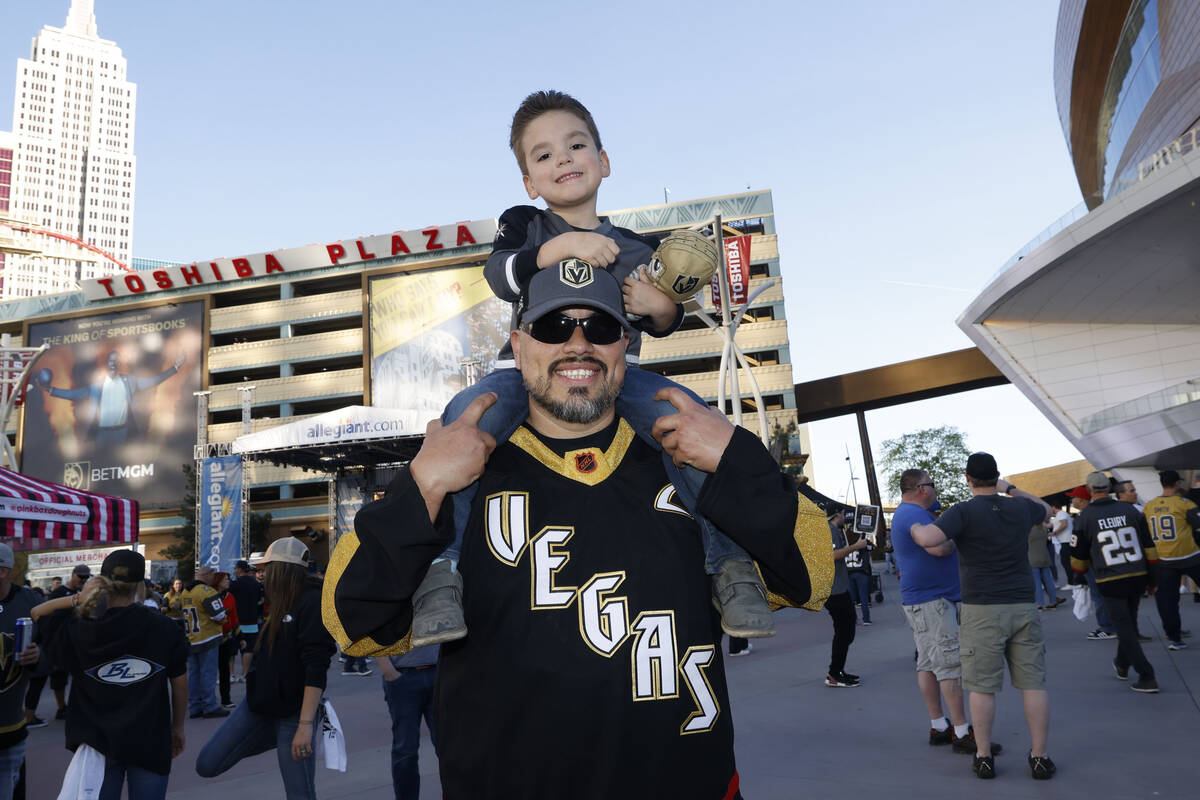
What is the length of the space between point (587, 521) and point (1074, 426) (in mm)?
38369

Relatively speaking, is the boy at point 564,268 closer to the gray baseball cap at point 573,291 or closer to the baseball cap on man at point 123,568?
the gray baseball cap at point 573,291

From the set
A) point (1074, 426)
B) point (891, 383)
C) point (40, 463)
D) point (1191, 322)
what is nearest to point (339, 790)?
point (1074, 426)

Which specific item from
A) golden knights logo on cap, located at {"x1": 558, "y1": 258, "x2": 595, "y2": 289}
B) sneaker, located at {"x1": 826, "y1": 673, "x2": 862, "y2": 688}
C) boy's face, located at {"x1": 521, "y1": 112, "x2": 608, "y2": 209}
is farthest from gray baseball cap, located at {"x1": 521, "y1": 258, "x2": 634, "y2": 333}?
sneaker, located at {"x1": 826, "y1": 673, "x2": 862, "y2": 688}

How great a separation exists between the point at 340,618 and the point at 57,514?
426 inches

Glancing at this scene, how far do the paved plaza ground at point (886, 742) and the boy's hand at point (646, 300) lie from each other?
419 centimetres

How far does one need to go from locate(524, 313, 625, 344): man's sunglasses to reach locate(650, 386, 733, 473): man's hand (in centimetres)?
28

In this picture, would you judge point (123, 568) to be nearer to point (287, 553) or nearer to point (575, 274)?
point (287, 553)

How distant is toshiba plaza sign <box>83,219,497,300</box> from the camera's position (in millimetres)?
52719

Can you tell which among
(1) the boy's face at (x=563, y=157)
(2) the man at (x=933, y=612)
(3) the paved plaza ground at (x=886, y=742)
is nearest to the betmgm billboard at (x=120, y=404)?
(3) the paved plaza ground at (x=886, y=742)

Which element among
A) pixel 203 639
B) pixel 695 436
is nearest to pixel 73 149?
pixel 203 639

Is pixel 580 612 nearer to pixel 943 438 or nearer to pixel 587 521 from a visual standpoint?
pixel 587 521

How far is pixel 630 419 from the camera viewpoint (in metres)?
2.14

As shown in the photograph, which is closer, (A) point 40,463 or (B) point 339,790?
(B) point 339,790

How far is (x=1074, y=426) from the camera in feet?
112
